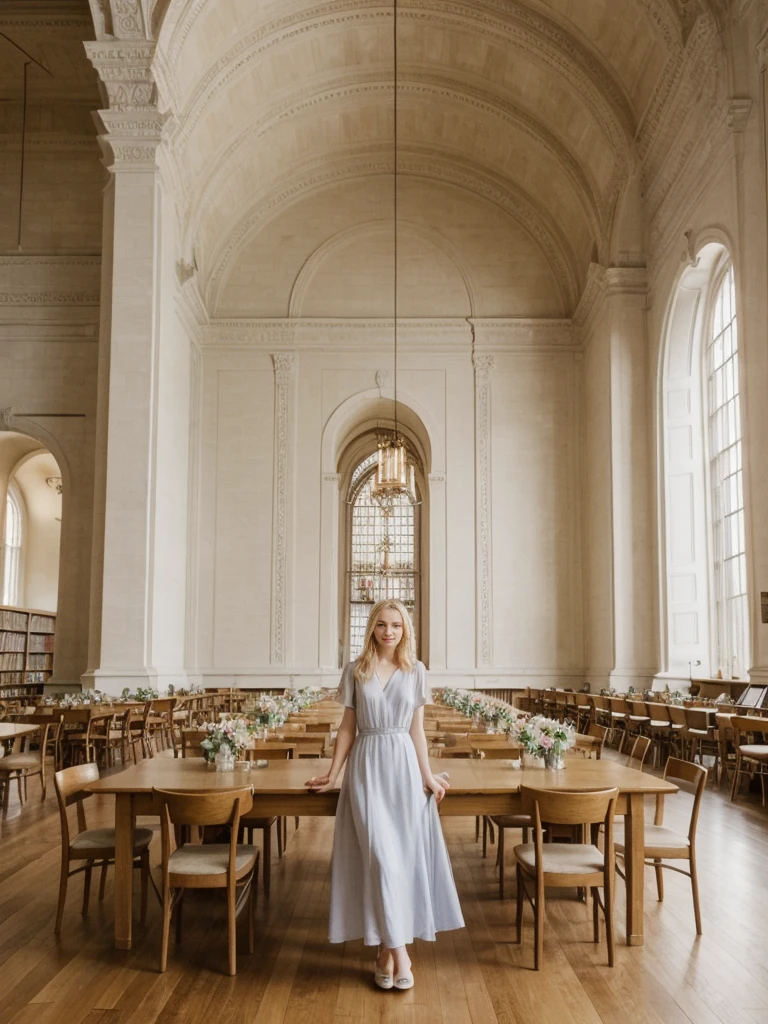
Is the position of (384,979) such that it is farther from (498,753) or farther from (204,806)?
(498,753)

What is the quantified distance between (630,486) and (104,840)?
45.2 ft

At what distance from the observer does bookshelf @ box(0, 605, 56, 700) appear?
18406 millimetres

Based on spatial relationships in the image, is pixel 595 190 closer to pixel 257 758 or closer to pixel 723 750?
pixel 723 750

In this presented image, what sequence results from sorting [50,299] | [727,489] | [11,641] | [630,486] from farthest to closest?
1. [11,641]
2. [50,299]
3. [630,486]
4. [727,489]

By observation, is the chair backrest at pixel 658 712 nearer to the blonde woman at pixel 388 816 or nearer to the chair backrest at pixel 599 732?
the chair backrest at pixel 599 732

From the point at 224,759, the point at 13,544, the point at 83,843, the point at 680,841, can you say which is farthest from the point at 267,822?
the point at 13,544

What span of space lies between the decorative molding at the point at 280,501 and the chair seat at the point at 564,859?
1565cm

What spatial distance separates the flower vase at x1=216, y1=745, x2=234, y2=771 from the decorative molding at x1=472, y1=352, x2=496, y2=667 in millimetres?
15369

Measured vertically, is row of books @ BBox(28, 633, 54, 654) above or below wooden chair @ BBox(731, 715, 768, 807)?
above

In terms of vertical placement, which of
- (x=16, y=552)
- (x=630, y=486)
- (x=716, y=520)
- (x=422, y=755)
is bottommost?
(x=422, y=755)

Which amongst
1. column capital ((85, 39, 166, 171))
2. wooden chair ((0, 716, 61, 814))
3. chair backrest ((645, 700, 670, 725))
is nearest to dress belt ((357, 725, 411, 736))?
wooden chair ((0, 716, 61, 814))

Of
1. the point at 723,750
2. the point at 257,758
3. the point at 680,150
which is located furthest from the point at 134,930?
the point at 680,150

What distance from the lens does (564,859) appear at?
487 centimetres

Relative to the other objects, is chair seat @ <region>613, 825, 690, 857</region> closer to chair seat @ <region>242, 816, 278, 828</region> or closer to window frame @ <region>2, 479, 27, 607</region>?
chair seat @ <region>242, 816, 278, 828</region>
